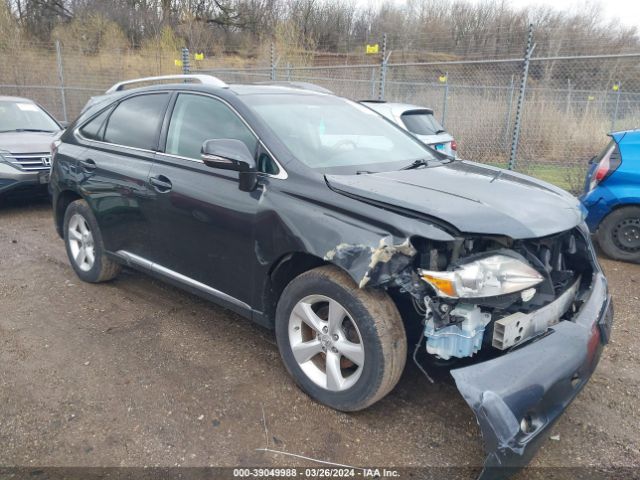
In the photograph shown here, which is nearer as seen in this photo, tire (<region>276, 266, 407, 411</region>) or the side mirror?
tire (<region>276, 266, 407, 411</region>)

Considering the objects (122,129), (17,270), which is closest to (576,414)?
(122,129)

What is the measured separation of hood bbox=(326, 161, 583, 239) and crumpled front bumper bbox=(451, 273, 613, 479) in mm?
525

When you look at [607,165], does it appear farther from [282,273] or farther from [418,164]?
[282,273]

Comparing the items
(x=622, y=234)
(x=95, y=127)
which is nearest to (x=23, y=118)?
(x=95, y=127)

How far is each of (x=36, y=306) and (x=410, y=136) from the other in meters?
3.37

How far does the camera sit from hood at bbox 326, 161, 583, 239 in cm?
236

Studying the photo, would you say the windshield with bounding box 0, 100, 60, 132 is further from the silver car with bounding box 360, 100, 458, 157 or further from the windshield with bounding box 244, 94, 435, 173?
the windshield with bounding box 244, 94, 435, 173

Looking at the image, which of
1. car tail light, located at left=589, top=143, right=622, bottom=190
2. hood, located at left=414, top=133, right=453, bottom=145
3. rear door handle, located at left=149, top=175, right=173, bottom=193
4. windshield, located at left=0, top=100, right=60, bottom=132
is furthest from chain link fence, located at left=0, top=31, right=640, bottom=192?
rear door handle, located at left=149, top=175, right=173, bottom=193

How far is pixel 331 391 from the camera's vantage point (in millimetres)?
2686

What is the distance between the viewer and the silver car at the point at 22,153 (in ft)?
22.7

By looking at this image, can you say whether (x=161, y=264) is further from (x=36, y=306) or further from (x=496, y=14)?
(x=496, y=14)

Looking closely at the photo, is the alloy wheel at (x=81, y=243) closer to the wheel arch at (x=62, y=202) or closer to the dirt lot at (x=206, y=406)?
the wheel arch at (x=62, y=202)

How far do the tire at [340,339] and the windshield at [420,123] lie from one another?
5050 millimetres

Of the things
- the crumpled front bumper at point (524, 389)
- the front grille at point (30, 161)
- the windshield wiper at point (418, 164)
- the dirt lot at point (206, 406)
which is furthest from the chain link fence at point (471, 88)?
the front grille at point (30, 161)
